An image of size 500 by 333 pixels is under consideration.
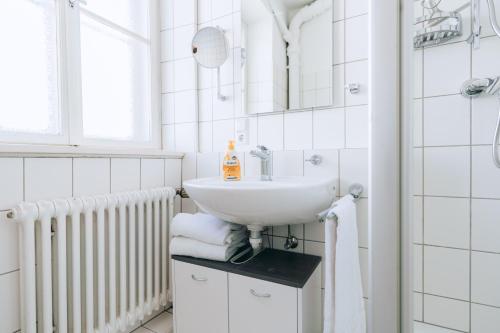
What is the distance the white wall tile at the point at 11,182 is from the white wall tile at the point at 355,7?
1389 millimetres

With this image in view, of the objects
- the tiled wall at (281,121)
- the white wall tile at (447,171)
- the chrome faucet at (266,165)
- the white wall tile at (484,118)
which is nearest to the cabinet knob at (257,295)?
the tiled wall at (281,121)

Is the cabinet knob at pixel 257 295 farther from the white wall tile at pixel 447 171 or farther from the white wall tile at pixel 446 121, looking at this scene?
the white wall tile at pixel 446 121

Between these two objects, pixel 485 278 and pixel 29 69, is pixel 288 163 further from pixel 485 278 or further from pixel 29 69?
pixel 29 69

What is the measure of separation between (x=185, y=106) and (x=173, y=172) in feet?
1.29

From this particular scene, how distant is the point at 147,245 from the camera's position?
126 cm

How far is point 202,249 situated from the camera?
1.09 metres

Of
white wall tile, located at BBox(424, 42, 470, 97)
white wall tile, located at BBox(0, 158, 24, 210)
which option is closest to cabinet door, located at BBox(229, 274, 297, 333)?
white wall tile, located at BBox(0, 158, 24, 210)

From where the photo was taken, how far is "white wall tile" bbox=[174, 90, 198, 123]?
152 centimetres

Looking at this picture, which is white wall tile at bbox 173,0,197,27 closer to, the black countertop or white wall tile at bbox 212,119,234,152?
white wall tile at bbox 212,119,234,152

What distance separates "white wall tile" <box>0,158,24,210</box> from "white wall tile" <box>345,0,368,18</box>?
4.56 feet

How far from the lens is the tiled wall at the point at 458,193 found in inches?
36.1

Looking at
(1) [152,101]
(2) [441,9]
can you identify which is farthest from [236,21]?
(2) [441,9]

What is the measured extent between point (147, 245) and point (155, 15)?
134 cm

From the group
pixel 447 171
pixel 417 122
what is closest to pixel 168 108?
pixel 417 122
